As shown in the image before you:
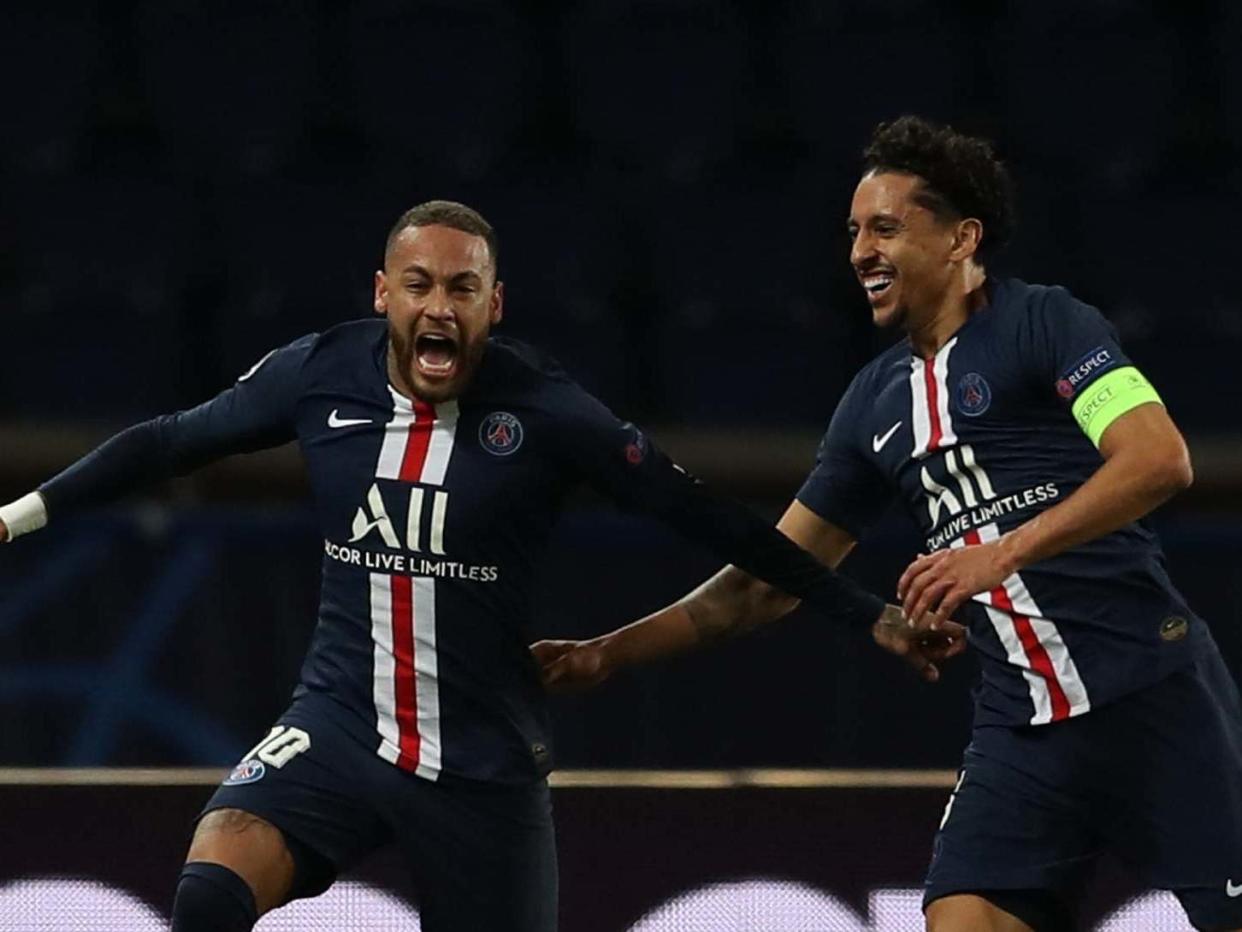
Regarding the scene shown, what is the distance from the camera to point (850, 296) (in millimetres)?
8023

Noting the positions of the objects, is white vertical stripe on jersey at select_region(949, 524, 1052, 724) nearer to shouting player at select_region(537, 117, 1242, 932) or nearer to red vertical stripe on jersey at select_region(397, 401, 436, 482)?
shouting player at select_region(537, 117, 1242, 932)

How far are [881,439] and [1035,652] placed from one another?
50 centimetres

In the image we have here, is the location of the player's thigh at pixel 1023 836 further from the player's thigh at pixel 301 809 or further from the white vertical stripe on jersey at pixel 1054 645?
the player's thigh at pixel 301 809

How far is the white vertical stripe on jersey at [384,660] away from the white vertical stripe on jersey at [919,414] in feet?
3.14

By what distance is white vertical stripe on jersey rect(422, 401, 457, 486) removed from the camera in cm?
431

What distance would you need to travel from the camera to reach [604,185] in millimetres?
8336

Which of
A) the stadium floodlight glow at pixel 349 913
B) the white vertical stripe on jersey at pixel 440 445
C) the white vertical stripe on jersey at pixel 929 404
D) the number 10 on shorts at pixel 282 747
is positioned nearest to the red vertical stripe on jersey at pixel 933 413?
the white vertical stripe on jersey at pixel 929 404

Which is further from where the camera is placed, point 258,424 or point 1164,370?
point 1164,370

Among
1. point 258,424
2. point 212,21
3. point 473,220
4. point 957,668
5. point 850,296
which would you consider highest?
point 212,21

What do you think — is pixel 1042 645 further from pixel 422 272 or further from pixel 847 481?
pixel 422 272

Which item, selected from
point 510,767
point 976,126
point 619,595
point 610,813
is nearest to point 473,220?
point 510,767

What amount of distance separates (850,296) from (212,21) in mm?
2503

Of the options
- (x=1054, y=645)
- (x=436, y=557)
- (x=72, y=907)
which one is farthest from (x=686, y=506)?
(x=72, y=907)

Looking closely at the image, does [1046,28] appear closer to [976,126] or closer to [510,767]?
[976,126]
